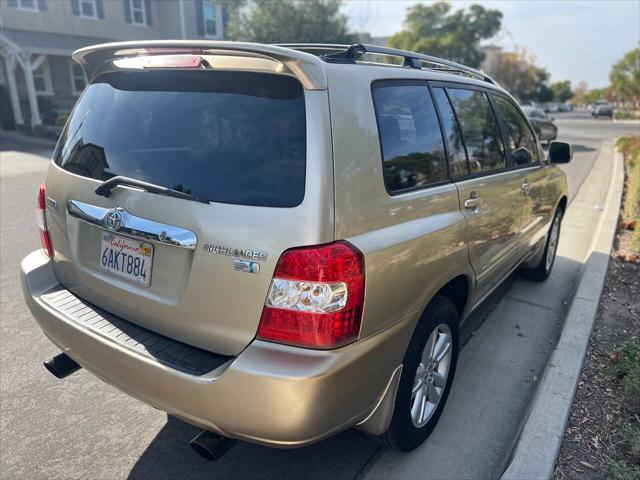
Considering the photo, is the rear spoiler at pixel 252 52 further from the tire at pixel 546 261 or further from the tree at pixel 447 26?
the tree at pixel 447 26

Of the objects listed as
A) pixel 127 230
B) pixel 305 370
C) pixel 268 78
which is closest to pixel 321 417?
pixel 305 370

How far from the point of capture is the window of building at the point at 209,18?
25.5 m

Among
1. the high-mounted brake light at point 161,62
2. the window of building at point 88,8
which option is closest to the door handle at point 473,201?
the high-mounted brake light at point 161,62

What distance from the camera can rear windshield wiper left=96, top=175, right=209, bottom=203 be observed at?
6.80 ft

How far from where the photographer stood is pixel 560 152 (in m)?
4.63

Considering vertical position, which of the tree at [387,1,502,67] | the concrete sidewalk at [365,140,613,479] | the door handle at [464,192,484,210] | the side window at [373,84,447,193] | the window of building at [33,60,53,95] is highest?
the tree at [387,1,502,67]

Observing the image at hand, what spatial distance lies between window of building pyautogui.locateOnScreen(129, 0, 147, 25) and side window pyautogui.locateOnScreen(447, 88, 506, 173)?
24501 mm

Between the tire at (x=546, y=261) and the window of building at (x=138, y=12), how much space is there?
24.0 m

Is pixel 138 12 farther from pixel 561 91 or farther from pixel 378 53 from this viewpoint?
pixel 561 91

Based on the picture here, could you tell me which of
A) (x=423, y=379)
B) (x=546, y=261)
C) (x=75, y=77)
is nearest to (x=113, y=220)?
(x=423, y=379)

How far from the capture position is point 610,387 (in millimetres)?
3146

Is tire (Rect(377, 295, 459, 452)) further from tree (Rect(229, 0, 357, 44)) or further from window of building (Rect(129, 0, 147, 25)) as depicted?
window of building (Rect(129, 0, 147, 25))

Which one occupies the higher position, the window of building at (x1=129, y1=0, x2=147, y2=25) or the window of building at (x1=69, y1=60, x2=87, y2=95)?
the window of building at (x1=129, y1=0, x2=147, y2=25)

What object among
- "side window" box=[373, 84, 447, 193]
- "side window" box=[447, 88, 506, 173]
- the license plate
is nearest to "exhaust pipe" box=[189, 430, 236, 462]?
the license plate
